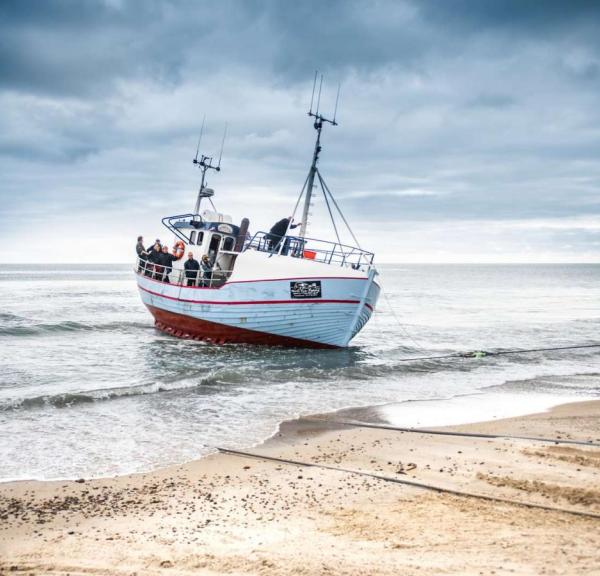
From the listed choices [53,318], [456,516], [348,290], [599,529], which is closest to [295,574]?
[456,516]

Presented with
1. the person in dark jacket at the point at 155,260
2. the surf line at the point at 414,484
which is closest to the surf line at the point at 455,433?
the surf line at the point at 414,484

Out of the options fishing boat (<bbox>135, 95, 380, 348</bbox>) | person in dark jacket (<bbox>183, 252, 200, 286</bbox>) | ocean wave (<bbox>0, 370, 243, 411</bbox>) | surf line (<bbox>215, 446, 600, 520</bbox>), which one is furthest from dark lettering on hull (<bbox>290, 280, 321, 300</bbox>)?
surf line (<bbox>215, 446, 600, 520</bbox>)

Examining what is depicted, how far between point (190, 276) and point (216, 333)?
114 inches

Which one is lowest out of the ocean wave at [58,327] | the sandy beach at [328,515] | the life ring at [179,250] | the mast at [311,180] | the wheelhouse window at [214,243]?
the ocean wave at [58,327]

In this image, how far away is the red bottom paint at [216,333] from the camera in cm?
1841

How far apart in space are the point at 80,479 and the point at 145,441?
178 cm

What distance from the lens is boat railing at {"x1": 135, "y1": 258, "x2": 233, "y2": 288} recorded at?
19.7m

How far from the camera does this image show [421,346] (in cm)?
2161

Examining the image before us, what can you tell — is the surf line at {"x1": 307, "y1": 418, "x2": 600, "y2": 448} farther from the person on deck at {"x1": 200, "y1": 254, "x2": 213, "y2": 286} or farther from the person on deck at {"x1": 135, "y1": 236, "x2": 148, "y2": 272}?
the person on deck at {"x1": 135, "y1": 236, "x2": 148, "y2": 272}

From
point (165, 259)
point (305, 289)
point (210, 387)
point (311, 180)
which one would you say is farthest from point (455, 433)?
point (165, 259)

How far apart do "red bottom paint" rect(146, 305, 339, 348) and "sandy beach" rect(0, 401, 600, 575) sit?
10260 mm

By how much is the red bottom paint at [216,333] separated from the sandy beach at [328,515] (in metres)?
10.3

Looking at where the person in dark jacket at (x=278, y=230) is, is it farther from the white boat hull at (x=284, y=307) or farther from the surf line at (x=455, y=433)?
the surf line at (x=455, y=433)

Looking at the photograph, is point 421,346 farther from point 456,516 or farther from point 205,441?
point 456,516
